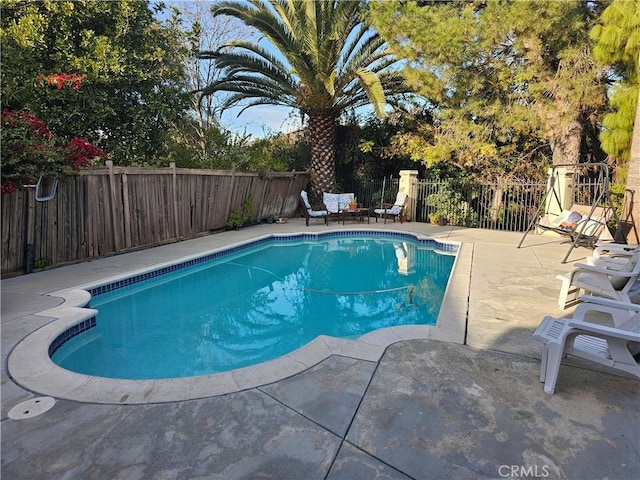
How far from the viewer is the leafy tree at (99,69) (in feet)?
23.6

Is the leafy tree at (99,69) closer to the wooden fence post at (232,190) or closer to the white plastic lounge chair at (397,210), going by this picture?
the wooden fence post at (232,190)

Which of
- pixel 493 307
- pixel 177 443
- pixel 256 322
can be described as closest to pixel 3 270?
pixel 256 322

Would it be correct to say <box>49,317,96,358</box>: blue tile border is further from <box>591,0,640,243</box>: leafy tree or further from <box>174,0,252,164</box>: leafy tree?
<box>174,0,252,164</box>: leafy tree

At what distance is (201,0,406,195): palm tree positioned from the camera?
31.5 feet

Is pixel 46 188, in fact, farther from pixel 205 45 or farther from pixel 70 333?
pixel 205 45

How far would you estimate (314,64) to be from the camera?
999 centimetres

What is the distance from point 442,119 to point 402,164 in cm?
289

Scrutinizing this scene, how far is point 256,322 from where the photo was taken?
15.4ft

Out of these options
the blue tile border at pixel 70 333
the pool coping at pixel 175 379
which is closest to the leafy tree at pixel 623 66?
the pool coping at pixel 175 379

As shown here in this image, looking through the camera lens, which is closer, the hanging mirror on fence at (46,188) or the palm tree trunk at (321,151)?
the hanging mirror on fence at (46,188)

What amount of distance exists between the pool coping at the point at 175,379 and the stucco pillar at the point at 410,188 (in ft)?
29.1

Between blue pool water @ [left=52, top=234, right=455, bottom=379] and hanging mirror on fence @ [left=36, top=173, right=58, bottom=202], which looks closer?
blue pool water @ [left=52, top=234, right=455, bottom=379]

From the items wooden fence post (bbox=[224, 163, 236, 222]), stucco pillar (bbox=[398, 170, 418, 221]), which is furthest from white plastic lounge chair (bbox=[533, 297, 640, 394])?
stucco pillar (bbox=[398, 170, 418, 221])

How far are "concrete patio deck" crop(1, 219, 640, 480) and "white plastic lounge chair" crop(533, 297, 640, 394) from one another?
211mm
